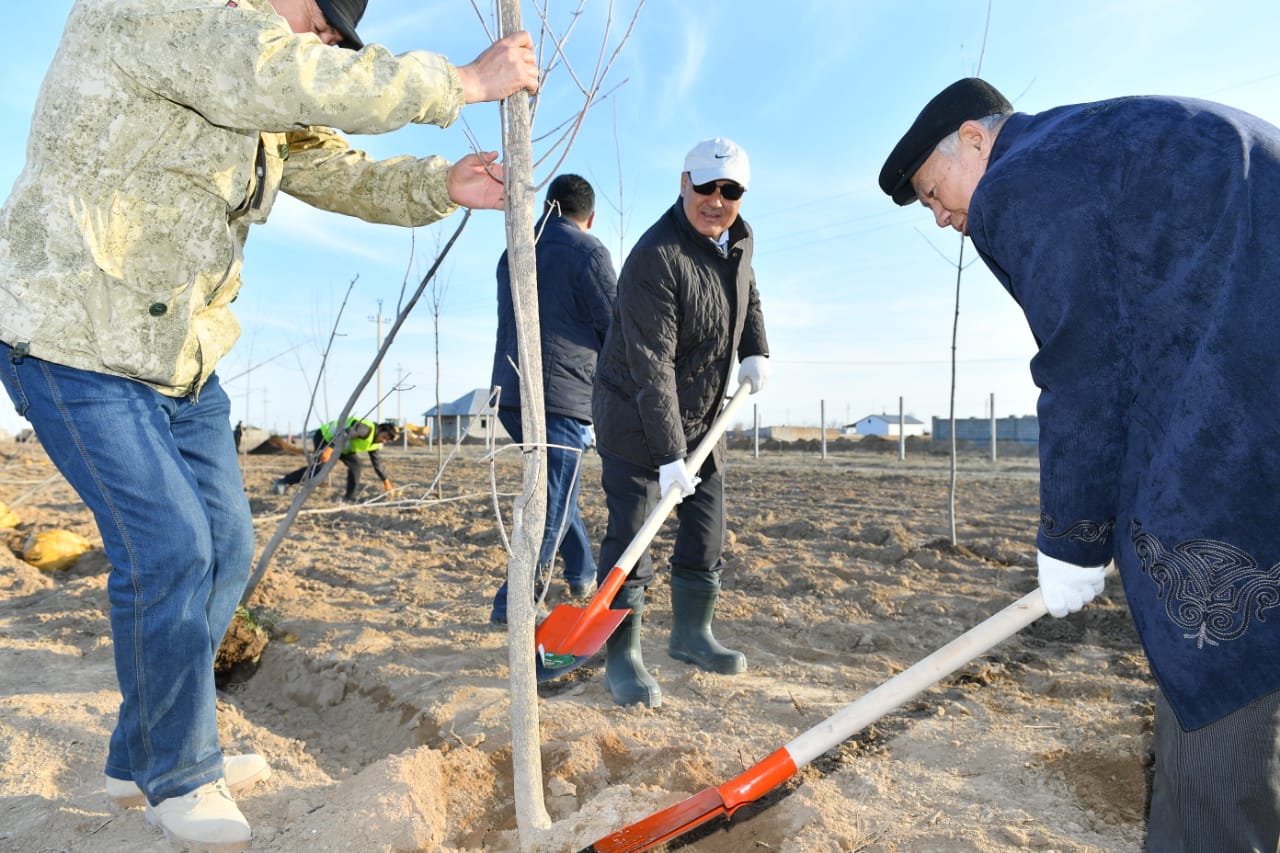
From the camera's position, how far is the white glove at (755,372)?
3562mm

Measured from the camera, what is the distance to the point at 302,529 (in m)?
7.26

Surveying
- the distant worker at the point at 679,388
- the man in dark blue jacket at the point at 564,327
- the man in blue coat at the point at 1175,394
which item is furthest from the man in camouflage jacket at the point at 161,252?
the man in dark blue jacket at the point at 564,327

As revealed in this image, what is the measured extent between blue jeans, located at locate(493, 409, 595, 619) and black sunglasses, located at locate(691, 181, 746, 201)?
1.24 metres

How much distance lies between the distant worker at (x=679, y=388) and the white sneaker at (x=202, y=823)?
1.33 metres

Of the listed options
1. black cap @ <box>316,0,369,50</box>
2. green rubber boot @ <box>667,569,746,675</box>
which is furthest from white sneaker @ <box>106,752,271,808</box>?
black cap @ <box>316,0,369,50</box>

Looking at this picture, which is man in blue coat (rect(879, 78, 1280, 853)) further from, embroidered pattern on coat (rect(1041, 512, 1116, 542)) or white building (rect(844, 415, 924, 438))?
white building (rect(844, 415, 924, 438))

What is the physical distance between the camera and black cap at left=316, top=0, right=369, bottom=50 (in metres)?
1.93

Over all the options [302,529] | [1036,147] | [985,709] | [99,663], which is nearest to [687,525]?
[985,709]

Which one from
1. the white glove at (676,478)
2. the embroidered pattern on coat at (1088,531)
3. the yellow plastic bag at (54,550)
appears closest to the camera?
the embroidered pattern on coat at (1088,531)

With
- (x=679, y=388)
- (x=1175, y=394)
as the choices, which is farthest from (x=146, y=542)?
(x=1175, y=394)

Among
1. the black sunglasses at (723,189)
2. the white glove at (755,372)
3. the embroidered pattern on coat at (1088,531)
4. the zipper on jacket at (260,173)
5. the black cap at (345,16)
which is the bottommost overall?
the embroidered pattern on coat at (1088,531)

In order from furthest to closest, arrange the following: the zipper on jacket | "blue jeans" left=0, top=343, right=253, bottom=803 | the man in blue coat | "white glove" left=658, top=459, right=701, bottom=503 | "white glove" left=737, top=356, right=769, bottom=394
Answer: "white glove" left=737, top=356, right=769, bottom=394 → "white glove" left=658, top=459, right=701, bottom=503 → the zipper on jacket → "blue jeans" left=0, top=343, right=253, bottom=803 → the man in blue coat

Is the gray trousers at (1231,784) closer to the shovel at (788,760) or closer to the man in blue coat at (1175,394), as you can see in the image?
the man in blue coat at (1175,394)

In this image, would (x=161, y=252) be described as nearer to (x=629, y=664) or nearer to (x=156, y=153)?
(x=156, y=153)
